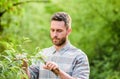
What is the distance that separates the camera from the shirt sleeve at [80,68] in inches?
251

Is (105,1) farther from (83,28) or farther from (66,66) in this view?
(66,66)

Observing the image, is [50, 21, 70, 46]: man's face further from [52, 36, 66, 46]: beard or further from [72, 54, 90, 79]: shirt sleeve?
[72, 54, 90, 79]: shirt sleeve

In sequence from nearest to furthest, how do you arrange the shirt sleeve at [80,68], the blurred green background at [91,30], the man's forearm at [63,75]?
Answer: the man's forearm at [63,75] < the shirt sleeve at [80,68] < the blurred green background at [91,30]

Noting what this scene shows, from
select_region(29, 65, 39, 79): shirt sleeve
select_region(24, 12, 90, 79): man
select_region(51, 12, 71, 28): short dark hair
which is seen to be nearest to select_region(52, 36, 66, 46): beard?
select_region(24, 12, 90, 79): man

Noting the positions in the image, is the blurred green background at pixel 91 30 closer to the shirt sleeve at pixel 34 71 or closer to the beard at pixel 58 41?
the shirt sleeve at pixel 34 71

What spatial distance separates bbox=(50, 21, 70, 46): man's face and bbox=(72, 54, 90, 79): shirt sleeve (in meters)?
0.25

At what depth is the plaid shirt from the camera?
640cm

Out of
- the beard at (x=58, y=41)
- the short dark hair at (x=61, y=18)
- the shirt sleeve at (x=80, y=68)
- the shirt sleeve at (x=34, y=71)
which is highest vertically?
the short dark hair at (x=61, y=18)

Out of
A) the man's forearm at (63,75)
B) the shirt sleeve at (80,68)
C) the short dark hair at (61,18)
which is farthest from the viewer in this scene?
the short dark hair at (61,18)

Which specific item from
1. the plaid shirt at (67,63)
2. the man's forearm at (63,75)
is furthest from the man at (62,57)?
the man's forearm at (63,75)

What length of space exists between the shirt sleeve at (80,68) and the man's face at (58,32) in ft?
0.82

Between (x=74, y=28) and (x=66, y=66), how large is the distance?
12.2 metres

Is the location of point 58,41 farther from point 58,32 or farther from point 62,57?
point 62,57

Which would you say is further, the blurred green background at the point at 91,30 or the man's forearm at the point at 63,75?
the blurred green background at the point at 91,30
